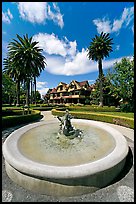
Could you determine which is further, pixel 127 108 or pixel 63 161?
pixel 127 108

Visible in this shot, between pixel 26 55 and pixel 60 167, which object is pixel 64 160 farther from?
pixel 26 55

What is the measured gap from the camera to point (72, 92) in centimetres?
5381

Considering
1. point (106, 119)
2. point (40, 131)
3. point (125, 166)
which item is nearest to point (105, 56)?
point (106, 119)

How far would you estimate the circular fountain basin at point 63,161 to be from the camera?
16.0ft

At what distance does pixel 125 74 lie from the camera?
27.3 m

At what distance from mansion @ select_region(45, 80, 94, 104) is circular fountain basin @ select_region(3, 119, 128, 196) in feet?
136

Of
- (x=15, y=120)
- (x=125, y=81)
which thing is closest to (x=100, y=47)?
(x=125, y=81)

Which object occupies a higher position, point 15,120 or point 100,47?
point 100,47

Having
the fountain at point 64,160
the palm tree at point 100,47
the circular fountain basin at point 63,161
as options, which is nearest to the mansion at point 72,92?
the palm tree at point 100,47

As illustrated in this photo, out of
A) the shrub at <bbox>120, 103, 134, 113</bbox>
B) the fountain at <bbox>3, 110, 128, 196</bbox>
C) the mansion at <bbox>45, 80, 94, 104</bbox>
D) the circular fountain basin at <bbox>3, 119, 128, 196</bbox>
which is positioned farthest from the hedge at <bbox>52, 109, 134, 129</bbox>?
the mansion at <bbox>45, 80, 94, 104</bbox>

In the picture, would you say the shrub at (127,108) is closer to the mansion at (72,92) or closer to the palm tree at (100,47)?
the palm tree at (100,47)

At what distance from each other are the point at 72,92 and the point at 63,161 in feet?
158

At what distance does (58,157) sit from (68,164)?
838 mm

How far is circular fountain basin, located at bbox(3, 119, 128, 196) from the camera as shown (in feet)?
16.0
